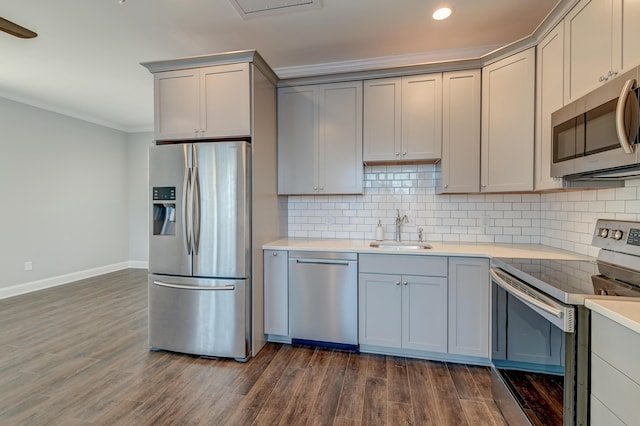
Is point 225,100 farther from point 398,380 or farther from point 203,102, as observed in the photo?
point 398,380

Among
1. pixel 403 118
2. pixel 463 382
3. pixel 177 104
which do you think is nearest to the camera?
pixel 463 382

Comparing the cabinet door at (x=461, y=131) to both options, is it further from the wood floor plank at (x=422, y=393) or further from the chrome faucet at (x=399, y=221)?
the wood floor plank at (x=422, y=393)

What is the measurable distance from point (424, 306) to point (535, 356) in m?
1.03

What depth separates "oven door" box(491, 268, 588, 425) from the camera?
1.20 meters

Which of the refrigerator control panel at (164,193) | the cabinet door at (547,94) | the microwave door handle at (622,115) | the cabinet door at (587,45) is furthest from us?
the refrigerator control panel at (164,193)

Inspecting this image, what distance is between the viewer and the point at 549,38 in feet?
7.18

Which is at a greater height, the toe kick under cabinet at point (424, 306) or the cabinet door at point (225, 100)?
the cabinet door at point (225, 100)

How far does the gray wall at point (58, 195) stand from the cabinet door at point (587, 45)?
6.23m

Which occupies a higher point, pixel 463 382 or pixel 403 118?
pixel 403 118

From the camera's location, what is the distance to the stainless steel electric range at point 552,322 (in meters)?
1.21

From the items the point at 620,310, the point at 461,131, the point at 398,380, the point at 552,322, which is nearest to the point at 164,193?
the point at 398,380

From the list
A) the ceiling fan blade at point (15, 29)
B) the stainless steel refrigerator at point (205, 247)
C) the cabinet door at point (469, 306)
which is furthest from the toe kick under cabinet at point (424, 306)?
the ceiling fan blade at point (15, 29)

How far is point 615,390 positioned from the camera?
1.05m

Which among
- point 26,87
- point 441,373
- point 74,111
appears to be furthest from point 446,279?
point 74,111
